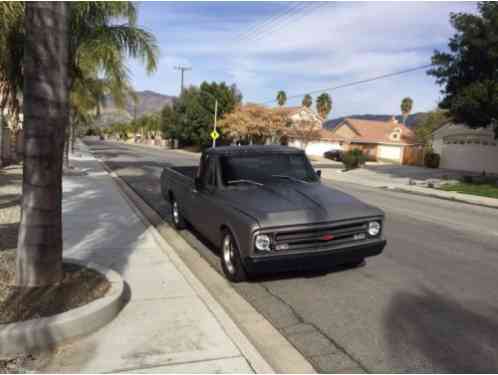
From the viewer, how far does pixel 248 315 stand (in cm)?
450

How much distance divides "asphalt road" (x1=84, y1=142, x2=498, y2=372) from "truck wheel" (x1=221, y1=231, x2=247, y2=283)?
0.53ft

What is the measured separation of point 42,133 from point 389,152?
195 feet

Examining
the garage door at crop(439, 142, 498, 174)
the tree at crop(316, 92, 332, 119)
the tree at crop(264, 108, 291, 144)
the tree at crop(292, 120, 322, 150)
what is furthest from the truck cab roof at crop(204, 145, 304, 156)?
the tree at crop(316, 92, 332, 119)

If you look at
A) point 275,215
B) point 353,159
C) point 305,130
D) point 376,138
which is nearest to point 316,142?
point 305,130

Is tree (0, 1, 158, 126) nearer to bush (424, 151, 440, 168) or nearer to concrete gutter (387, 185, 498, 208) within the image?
concrete gutter (387, 185, 498, 208)

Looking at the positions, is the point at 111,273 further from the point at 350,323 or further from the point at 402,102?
the point at 402,102

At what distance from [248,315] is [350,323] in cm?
107

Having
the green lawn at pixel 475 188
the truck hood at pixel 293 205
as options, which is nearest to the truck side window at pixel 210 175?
the truck hood at pixel 293 205

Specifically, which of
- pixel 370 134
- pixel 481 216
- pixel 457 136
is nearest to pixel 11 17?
pixel 481 216

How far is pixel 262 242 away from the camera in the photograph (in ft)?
15.7

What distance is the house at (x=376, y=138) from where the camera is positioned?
59.2 m

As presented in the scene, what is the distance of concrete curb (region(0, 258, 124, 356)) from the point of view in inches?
134

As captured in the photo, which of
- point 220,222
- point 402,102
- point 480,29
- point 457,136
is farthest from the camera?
point 402,102

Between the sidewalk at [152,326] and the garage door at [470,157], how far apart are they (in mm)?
31283
